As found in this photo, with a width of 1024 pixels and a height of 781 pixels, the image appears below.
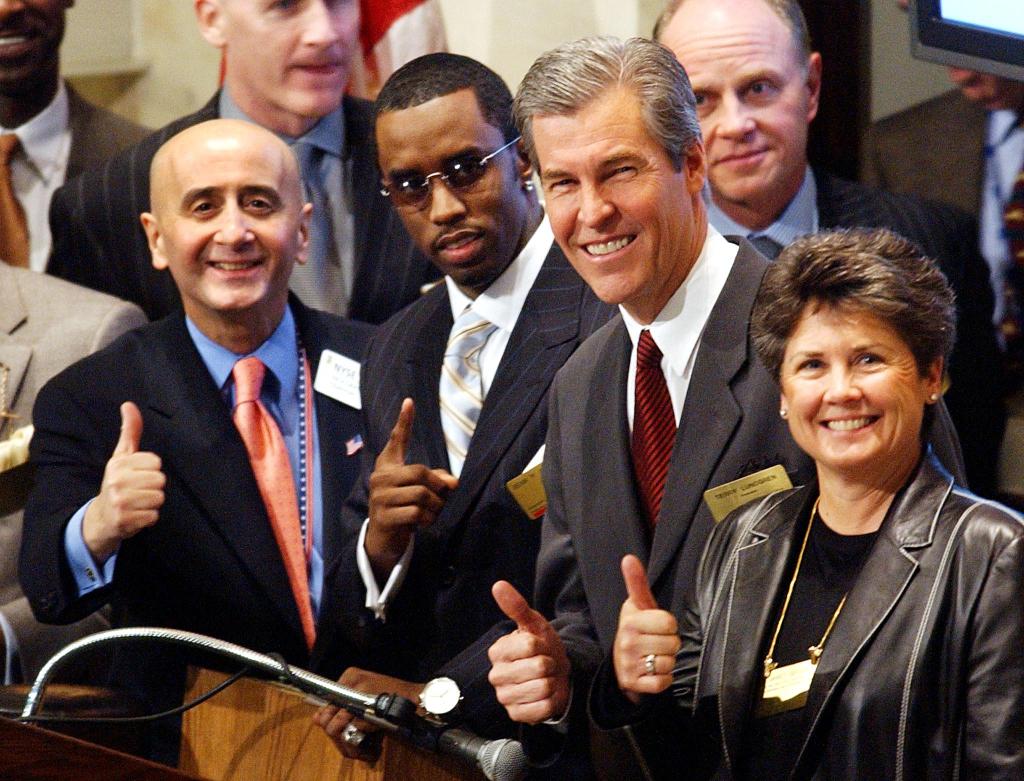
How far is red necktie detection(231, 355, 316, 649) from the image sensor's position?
337 cm

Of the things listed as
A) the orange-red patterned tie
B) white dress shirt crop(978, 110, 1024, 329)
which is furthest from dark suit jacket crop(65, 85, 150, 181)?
white dress shirt crop(978, 110, 1024, 329)

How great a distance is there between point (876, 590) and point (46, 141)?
315cm

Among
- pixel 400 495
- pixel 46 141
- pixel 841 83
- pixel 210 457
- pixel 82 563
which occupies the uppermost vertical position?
pixel 46 141

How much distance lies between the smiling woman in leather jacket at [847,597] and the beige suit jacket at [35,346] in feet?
5.34

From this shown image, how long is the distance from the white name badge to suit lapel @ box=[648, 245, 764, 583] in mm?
994

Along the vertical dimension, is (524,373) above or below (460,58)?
below

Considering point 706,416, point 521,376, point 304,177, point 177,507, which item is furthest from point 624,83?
point 304,177

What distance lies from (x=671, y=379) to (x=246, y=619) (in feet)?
3.63

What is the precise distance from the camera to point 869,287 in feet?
7.57

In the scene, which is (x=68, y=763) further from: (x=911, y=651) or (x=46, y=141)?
Answer: (x=46, y=141)

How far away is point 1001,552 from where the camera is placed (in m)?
2.16

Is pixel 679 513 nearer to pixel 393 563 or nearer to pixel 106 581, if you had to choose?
pixel 393 563

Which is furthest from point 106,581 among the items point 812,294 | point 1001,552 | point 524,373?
point 1001,552

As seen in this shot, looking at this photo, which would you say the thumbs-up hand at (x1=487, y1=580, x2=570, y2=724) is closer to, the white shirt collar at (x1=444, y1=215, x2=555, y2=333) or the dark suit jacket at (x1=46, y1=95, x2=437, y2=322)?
the white shirt collar at (x1=444, y1=215, x2=555, y2=333)
